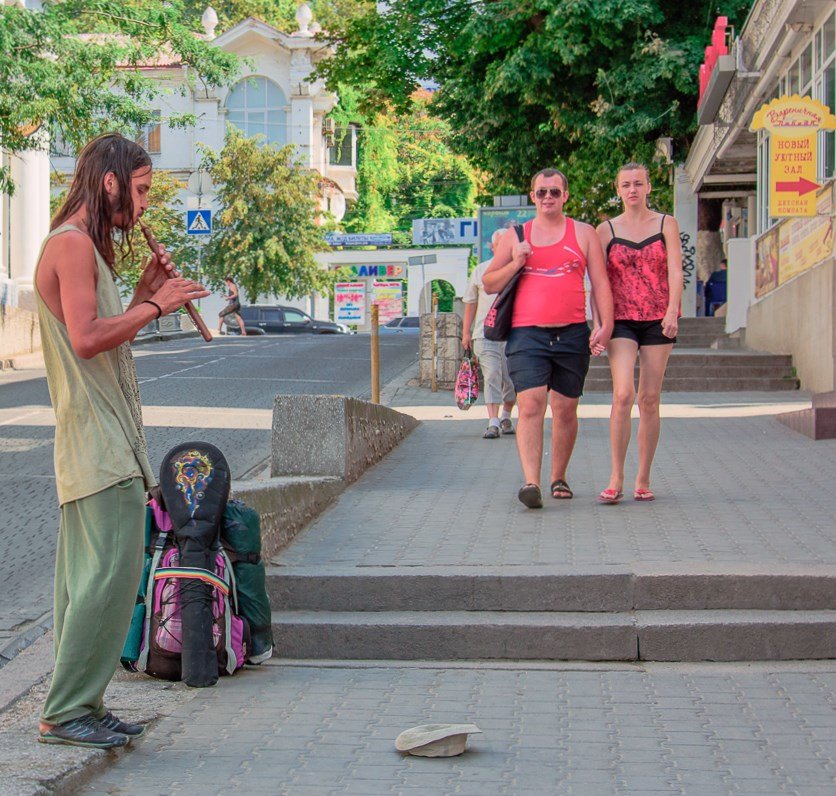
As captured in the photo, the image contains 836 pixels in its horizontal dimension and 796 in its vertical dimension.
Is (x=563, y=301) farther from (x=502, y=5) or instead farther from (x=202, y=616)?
(x=502, y=5)

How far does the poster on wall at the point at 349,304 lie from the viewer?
60.8 meters

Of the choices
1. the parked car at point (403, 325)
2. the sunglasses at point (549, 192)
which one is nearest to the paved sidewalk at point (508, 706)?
the sunglasses at point (549, 192)

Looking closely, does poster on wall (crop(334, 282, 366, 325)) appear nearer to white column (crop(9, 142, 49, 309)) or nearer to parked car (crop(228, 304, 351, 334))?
parked car (crop(228, 304, 351, 334))

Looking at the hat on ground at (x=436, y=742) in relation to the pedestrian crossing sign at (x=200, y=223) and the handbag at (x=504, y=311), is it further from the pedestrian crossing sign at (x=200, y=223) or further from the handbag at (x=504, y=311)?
the pedestrian crossing sign at (x=200, y=223)

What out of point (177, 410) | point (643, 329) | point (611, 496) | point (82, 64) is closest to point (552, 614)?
point (611, 496)

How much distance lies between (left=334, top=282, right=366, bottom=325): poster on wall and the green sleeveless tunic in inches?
2214

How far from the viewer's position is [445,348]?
18.4 meters

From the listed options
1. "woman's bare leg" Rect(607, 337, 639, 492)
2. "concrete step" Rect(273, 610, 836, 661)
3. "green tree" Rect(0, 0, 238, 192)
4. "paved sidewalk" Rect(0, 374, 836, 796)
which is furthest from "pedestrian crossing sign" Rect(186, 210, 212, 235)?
"concrete step" Rect(273, 610, 836, 661)

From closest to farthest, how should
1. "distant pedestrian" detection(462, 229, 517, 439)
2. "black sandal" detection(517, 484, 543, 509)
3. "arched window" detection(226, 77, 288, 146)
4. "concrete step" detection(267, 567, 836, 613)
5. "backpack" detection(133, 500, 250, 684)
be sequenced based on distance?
"backpack" detection(133, 500, 250, 684), "concrete step" detection(267, 567, 836, 613), "black sandal" detection(517, 484, 543, 509), "distant pedestrian" detection(462, 229, 517, 439), "arched window" detection(226, 77, 288, 146)

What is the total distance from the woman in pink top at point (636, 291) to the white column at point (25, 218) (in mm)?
22835

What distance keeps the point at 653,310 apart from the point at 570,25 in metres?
17.9

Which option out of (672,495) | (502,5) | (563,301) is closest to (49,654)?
(563,301)

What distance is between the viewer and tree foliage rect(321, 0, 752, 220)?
25469 mm

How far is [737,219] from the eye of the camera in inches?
1344
